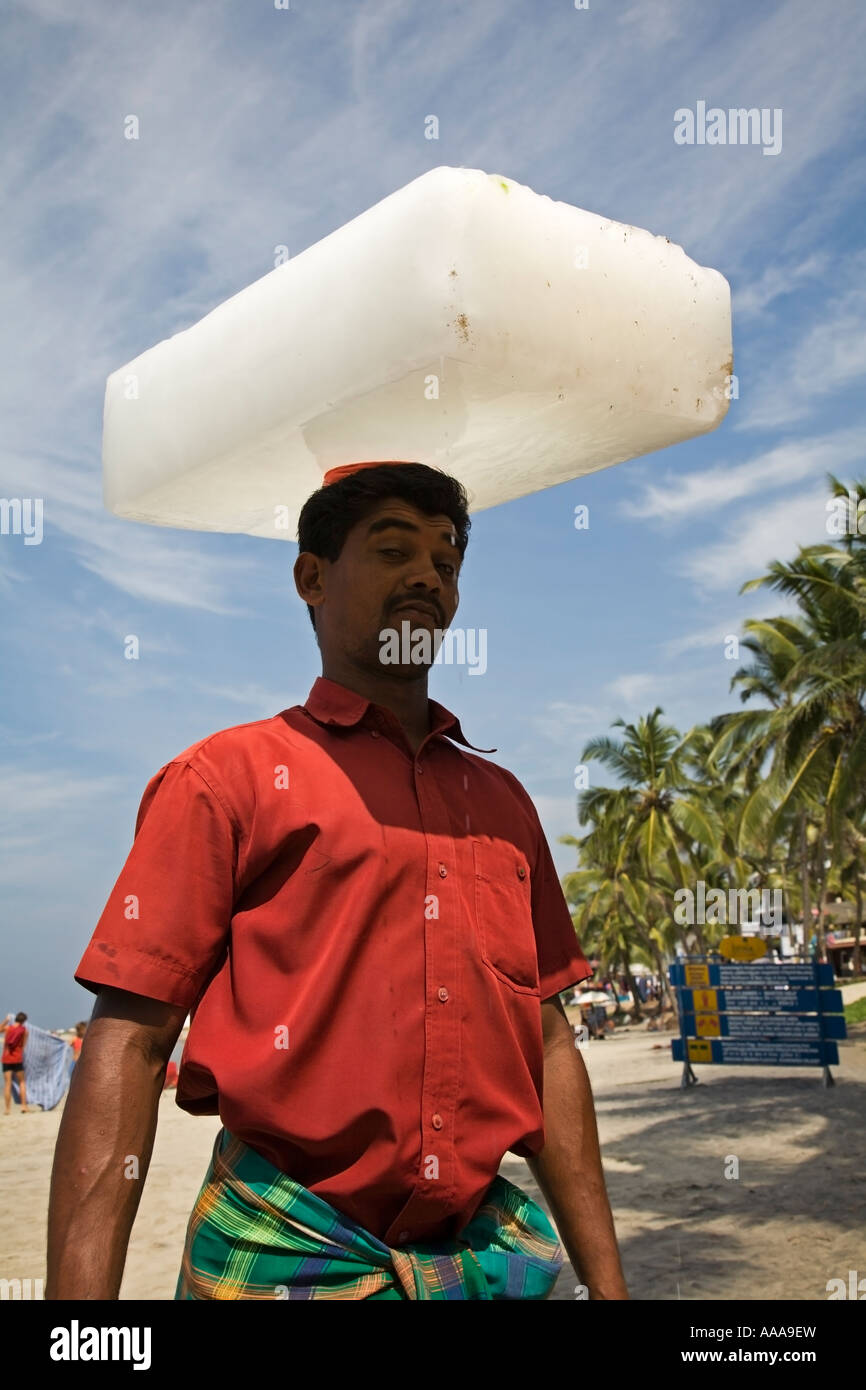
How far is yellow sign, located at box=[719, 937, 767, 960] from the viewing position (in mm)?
15148

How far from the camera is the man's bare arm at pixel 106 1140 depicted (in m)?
1.41

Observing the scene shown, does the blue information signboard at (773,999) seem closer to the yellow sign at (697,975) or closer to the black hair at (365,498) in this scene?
the yellow sign at (697,975)

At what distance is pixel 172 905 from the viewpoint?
1.54 m

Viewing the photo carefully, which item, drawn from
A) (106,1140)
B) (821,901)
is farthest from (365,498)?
(821,901)

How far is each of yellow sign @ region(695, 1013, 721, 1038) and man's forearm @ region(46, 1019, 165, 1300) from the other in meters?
14.4

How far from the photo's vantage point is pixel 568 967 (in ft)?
6.71

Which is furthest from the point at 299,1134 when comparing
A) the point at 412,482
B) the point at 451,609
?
the point at 412,482

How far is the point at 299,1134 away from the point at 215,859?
384 millimetres

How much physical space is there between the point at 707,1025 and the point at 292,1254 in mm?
14423

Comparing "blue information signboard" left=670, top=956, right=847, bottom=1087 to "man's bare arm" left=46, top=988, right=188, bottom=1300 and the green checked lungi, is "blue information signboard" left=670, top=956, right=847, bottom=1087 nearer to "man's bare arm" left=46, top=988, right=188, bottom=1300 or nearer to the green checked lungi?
the green checked lungi

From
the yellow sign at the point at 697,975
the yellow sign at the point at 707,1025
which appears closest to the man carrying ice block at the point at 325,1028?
the yellow sign at the point at 697,975

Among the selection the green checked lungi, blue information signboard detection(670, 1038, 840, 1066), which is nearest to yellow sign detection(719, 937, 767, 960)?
blue information signboard detection(670, 1038, 840, 1066)

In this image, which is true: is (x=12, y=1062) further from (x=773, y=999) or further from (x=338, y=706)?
(x=338, y=706)

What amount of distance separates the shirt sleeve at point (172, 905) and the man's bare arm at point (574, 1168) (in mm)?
694
